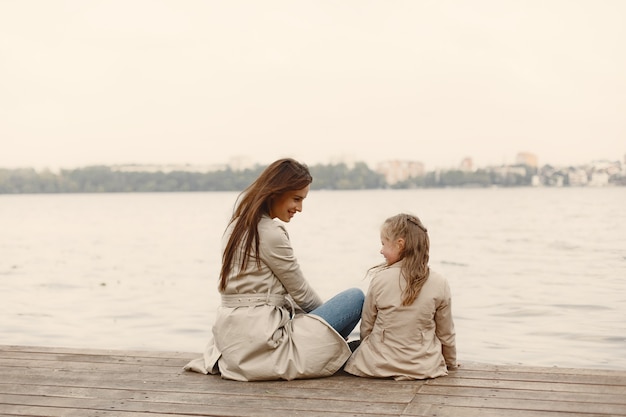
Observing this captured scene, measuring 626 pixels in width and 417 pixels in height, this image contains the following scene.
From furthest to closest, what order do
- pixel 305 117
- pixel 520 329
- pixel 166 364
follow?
pixel 305 117
pixel 520 329
pixel 166 364

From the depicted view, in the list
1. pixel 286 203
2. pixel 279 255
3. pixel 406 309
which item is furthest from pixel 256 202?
pixel 406 309

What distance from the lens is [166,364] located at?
454 cm

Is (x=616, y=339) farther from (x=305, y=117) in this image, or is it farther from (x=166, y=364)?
(x=305, y=117)

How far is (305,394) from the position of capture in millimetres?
3850

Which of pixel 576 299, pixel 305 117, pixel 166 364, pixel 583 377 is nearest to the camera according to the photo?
pixel 583 377

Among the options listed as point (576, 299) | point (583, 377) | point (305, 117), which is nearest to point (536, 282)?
point (576, 299)

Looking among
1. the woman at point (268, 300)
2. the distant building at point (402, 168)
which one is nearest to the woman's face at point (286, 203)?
the woman at point (268, 300)

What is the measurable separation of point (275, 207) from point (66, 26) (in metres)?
45.6

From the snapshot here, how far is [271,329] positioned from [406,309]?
707 mm

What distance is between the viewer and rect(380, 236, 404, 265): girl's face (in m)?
4.15

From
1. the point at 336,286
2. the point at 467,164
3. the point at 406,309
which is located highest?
the point at 467,164

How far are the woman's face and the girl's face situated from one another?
487 millimetres

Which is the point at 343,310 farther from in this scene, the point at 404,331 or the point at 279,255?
the point at 279,255

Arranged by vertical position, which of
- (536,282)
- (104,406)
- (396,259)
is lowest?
(536,282)
